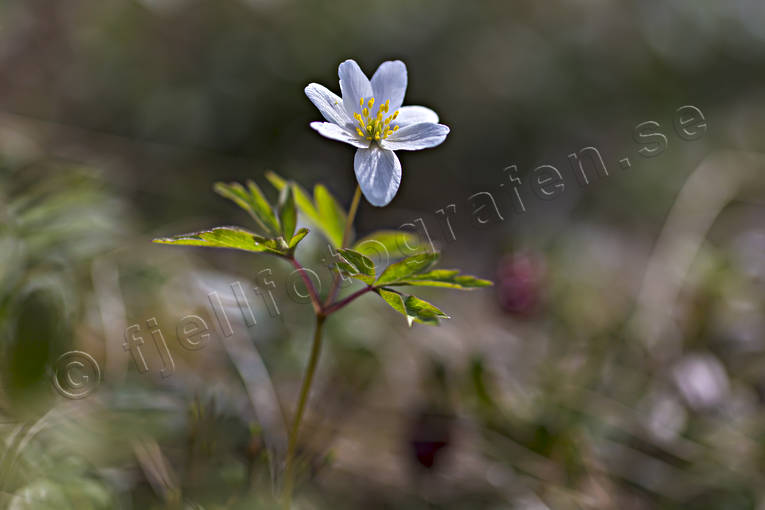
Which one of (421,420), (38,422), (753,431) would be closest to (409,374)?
(421,420)

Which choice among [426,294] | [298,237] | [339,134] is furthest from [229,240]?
[426,294]

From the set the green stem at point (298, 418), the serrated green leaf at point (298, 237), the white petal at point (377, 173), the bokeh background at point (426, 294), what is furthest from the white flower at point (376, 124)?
the bokeh background at point (426, 294)

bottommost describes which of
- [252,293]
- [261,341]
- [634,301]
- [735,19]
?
[634,301]

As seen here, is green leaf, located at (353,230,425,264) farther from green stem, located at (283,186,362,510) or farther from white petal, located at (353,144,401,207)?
white petal, located at (353,144,401,207)

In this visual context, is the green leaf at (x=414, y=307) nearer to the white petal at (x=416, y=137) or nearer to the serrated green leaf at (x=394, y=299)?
the serrated green leaf at (x=394, y=299)

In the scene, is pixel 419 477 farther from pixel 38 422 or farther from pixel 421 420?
pixel 38 422

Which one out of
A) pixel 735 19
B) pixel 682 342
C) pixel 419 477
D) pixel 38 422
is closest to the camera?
pixel 38 422

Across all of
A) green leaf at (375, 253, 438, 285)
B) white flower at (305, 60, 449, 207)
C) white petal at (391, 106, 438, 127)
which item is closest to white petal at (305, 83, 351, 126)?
white flower at (305, 60, 449, 207)
